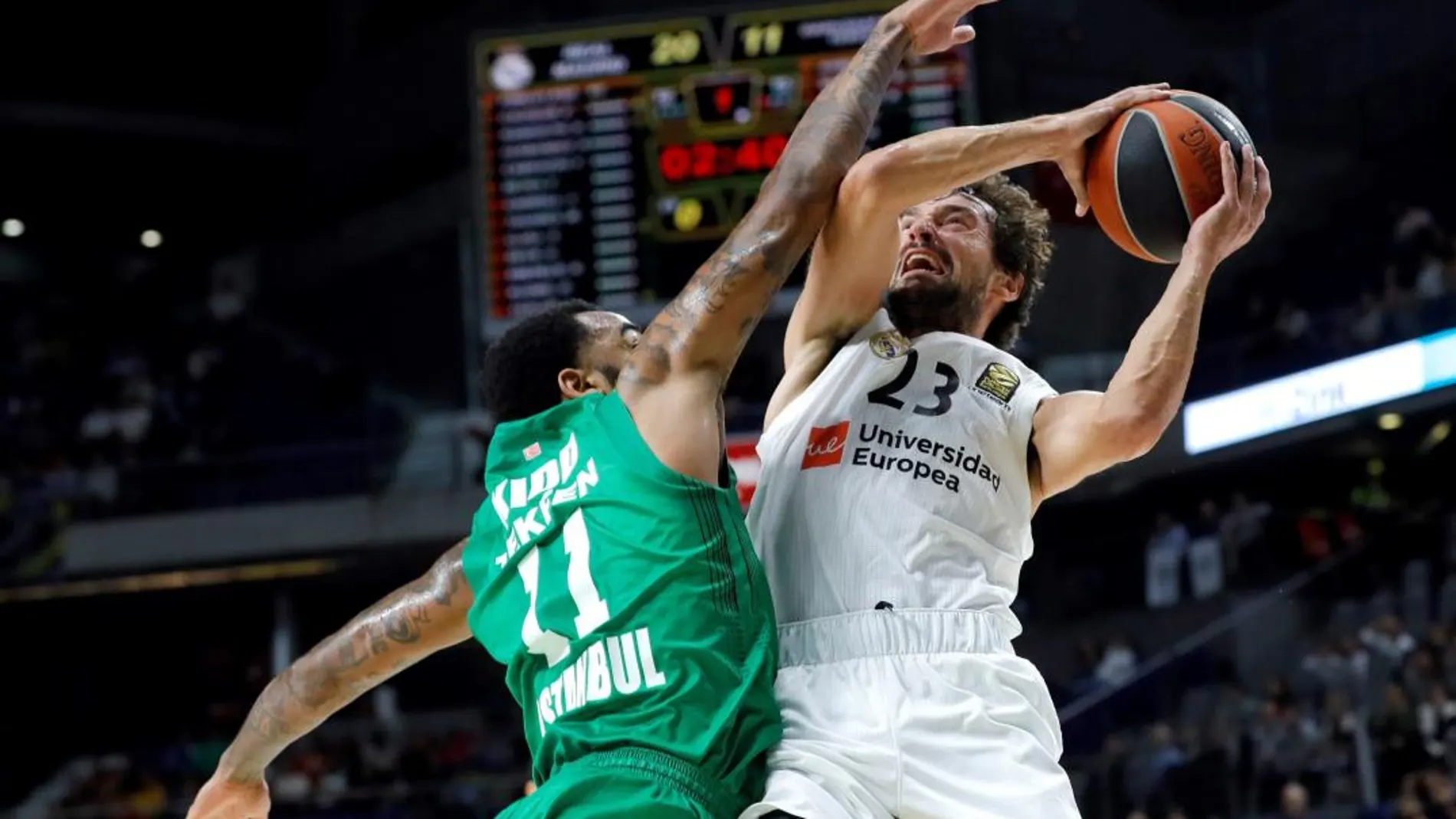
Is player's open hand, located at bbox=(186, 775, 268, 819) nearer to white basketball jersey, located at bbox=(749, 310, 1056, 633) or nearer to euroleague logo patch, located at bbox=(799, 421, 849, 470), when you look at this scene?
white basketball jersey, located at bbox=(749, 310, 1056, 633)

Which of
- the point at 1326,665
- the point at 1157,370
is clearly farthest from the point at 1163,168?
the point at 1326,665

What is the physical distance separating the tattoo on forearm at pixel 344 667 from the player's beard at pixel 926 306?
1.07 meters

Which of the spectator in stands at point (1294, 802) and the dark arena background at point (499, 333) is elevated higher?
the dark arena background at point (499, 333)

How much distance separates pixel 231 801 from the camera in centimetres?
420

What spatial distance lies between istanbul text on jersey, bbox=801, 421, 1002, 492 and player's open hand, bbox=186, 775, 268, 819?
1441 mm

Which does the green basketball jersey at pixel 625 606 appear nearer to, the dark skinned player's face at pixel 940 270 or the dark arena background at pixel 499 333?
the dark skinned player's face at pixel 940 270

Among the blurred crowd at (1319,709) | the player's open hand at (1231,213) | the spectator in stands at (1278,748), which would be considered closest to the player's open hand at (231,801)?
the player's open hand at (1231,213)

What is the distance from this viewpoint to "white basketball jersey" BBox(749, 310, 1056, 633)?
3.63 m

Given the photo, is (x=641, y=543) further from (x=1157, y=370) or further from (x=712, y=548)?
(x=1157, y=370)

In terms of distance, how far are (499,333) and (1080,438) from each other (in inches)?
354

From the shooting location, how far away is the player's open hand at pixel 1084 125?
374 centimetres

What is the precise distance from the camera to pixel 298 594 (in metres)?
19.6

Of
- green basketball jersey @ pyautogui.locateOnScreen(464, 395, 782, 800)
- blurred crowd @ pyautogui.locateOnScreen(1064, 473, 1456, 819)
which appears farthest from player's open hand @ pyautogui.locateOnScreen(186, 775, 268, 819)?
blurred crowd @ pyautogui.locateOnScreen(1064, 473, 1456, 819)

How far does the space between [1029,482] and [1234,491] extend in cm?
1372
